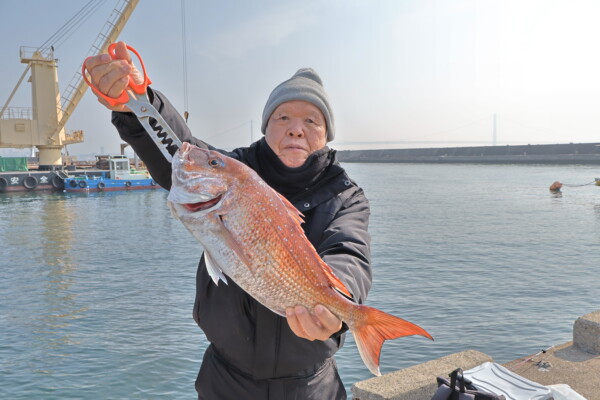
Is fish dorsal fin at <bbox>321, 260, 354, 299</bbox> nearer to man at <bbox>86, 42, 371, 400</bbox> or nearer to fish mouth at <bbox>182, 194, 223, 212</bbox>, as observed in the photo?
man at <bbox>86, 42, 371, 400</bbox>

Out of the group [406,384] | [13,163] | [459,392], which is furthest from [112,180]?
[459,392]

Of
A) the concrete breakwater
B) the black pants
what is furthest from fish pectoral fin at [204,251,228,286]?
the concrete breakwater

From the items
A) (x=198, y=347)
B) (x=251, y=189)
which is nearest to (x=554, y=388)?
(x=251, y=189)

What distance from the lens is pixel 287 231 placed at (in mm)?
2270

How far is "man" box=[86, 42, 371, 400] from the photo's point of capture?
2543 millimetres

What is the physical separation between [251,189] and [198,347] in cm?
814

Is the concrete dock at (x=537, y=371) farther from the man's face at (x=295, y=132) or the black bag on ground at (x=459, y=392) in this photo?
the man's face at (x=295, y=132)

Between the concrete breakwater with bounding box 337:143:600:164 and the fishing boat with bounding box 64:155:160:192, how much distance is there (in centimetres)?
7294

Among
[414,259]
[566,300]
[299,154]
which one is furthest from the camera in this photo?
[414,259]

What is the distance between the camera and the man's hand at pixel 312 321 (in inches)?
85.4

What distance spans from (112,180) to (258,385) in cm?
4919

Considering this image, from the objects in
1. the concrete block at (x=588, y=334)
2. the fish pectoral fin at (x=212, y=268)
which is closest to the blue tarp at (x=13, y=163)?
the concrete block at (x=588, y=334)

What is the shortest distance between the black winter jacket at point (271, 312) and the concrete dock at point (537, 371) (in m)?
2.64

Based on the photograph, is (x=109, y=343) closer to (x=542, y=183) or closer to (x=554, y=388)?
(x=554, y=388)
